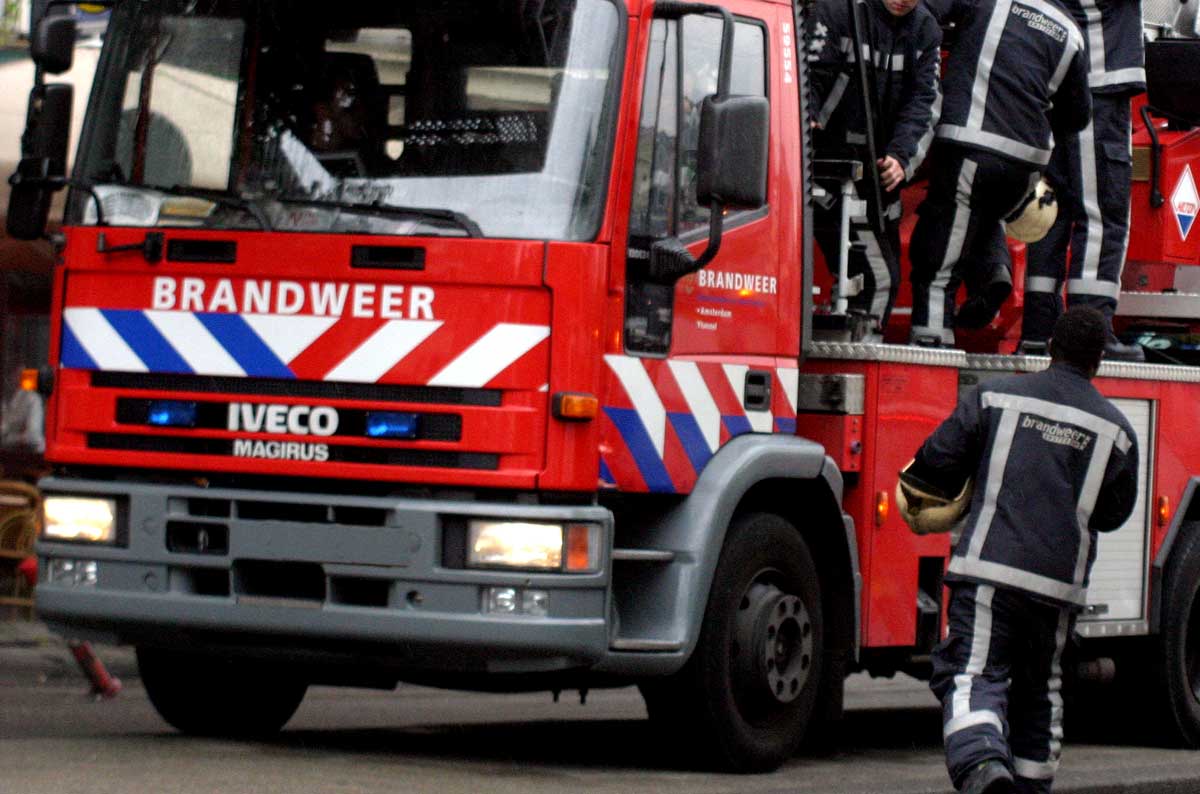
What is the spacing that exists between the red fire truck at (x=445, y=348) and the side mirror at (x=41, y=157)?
0.04ft

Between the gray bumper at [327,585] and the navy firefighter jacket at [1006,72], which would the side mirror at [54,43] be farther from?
the navy firefighter jacket at [1006,72]

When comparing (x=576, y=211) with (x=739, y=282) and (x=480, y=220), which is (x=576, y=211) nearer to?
(x=480, y=220)

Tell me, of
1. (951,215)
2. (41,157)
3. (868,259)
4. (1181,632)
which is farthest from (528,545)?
(1181,632)

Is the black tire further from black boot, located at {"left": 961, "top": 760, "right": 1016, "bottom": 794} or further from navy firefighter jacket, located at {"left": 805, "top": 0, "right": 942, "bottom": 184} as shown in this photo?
navy firefighter jacket, located at {"left": 805, "top": 0, "right": 942, "bottom": 184}

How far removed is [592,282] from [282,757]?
210 cm

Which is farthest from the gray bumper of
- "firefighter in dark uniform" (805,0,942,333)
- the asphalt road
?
"firefighter in dark uniform" (805,0,942,333)

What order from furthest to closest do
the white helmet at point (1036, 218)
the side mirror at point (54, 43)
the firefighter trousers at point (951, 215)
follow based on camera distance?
the white helmet at point (1036, 218)
the firefighter trousers at point (951, 215)
the side mirror at point (54, 43)

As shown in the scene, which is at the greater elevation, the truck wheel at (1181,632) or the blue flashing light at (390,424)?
the blue flashing light at (390,424)

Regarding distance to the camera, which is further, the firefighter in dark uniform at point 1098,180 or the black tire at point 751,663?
the firefighter in dark uniform at point 1098,180

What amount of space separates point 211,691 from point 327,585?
5.18 ft

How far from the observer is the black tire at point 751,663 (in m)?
8.06

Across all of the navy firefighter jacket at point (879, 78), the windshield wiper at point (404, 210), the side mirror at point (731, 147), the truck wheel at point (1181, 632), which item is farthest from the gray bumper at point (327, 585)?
the truck wheel at point (1181, 632)

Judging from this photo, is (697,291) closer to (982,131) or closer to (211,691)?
(982,131)

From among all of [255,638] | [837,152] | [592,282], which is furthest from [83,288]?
[837,152]
